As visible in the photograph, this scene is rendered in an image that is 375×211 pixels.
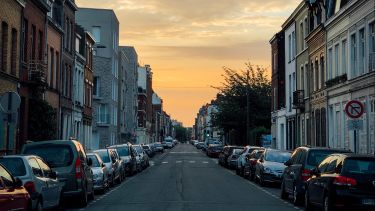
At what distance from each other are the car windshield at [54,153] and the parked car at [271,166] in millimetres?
12490

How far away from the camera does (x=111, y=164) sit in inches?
1185

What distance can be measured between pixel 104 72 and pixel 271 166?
51.3 meters

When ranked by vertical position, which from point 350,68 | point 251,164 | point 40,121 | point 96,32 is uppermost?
point 96,32

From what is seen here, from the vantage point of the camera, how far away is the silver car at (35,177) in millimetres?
15016

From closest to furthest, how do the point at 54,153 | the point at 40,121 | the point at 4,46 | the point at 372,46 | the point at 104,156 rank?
the point at 54,153 < the point at 104,156 < the point at 4,46 < the point at 372,46 < the point at 40,121

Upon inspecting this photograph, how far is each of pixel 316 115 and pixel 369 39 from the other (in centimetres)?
1340

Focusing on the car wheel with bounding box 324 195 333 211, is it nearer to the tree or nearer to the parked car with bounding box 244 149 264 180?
the parked car with bounding box 244 149 264 180

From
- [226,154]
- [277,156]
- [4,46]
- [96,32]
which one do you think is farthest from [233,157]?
[96,32]

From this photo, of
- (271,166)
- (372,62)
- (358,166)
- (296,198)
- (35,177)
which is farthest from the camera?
(372,62)

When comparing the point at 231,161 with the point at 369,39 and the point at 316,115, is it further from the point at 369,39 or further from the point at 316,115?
the point at 369,39

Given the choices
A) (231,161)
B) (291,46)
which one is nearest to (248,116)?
(291,46)

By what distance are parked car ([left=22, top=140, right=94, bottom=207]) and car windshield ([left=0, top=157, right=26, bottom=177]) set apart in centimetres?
361

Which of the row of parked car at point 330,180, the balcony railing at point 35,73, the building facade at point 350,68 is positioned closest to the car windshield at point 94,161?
the row of parked car at point 330,180

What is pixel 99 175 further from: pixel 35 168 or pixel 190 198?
pixel 35 168
